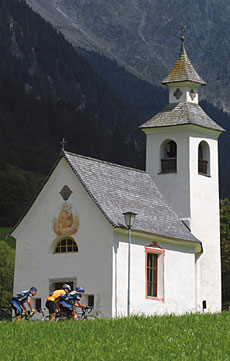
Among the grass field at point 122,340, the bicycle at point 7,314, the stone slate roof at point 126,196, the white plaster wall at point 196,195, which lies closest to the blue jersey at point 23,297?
the bicycle at point 7,314

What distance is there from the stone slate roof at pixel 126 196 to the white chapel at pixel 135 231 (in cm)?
7

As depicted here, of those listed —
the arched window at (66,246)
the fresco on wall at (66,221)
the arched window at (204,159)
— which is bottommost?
the arched window at (66,246)

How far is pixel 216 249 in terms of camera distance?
143 feet

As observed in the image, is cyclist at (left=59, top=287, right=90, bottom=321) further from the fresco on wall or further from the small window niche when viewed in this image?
the small window niche

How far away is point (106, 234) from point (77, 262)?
77.5 inches

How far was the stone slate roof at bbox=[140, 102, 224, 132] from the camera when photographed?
1709 inches

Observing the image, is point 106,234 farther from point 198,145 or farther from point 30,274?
point 198,145

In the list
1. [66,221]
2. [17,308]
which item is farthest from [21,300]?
[66,221]

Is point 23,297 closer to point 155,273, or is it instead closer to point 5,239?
point 155,273

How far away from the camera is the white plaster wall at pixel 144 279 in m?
35.3

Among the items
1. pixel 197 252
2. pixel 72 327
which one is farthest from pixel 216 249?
pixel 72 327

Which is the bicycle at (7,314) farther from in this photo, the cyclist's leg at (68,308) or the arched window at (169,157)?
the arched window at (169,157)

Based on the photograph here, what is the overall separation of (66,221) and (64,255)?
1.56m

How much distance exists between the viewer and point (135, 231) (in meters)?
36.2
